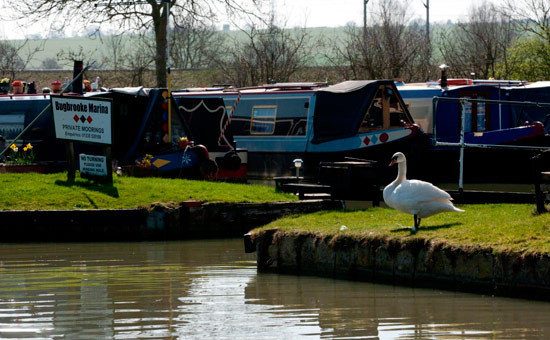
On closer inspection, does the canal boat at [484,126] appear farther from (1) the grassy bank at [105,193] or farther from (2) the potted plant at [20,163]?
(2) the potted plant at [20,163]

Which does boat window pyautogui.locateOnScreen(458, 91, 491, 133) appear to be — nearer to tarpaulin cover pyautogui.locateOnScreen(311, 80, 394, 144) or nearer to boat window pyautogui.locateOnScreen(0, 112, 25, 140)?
tarpaulin cover pyautogui.locateOnScreen(311, 80, 394, 144)

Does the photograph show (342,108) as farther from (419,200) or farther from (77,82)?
(419,200)

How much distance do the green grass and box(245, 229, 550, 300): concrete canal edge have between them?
10cm

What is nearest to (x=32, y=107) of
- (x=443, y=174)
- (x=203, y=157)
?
(x=203, y=157)

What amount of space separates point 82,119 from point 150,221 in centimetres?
297

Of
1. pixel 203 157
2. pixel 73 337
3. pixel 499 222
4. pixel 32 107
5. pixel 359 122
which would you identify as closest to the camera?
pixel 73 337

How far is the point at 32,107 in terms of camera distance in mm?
23922

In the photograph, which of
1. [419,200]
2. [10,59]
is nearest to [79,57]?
[10,59]

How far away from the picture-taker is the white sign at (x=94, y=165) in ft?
60.7

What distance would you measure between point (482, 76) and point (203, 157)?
805 inches

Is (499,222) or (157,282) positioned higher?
(499,222)

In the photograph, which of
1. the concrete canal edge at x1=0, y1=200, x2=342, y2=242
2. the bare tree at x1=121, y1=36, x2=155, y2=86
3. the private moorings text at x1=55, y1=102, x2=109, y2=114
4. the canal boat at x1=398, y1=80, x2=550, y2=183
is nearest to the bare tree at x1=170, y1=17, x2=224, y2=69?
the bare tree at x1=121, y1=36, x2=155, y2=86

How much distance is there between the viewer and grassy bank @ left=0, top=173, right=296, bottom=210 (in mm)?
17312

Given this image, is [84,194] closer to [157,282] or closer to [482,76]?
[157,282]
